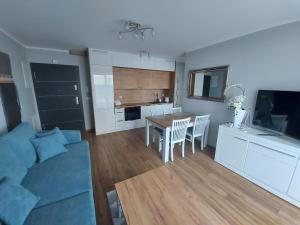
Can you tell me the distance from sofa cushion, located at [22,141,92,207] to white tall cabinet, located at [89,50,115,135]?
1.99 m

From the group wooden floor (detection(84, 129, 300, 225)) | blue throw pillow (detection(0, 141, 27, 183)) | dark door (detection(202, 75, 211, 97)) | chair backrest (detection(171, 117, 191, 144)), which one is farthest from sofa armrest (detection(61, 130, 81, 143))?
dark door (detection(202, 75, 211, 97))

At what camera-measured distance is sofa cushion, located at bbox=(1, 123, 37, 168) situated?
1506 millimetres

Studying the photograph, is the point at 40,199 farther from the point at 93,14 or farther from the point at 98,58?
the point at 98,58

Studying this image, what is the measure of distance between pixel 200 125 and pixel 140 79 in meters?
2.68

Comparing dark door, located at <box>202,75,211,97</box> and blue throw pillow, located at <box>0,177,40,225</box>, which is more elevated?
dark door, located at <box>202,75,211,97</box>

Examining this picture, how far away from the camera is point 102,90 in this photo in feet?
12.1

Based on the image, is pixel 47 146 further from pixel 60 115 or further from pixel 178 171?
pixel 60 115

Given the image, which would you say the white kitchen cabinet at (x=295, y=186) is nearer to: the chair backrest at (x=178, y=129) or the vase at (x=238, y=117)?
the vase at (x=238, y=117)

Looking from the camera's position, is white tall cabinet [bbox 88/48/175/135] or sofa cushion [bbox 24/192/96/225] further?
white tall cabinet [bbox 88/48/175/135]

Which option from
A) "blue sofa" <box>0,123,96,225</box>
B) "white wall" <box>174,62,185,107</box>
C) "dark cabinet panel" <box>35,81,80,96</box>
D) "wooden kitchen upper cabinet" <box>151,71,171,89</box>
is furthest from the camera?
"white wall" <box>174,62,185,107</box>

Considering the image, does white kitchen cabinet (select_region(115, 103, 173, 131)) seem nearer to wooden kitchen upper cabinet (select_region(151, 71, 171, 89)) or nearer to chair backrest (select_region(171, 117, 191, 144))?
wooden kitchen upper cabinet (select_region(151, 71, 171, 89))

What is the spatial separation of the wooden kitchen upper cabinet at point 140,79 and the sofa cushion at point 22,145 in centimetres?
286

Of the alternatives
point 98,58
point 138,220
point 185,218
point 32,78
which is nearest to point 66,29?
point 98,58

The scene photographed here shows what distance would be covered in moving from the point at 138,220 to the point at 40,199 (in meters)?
0.92
